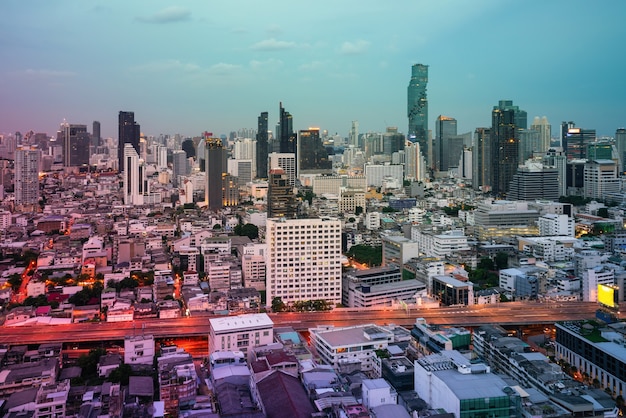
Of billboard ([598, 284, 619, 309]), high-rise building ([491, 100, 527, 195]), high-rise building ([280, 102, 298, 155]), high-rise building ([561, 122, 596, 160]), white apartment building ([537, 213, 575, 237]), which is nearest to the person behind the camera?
billboard ([598, 284, 619, 309])

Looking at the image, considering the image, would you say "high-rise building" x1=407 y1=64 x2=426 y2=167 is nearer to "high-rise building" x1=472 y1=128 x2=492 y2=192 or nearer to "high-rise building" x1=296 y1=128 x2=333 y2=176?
"high-rise building" x1=296 y1=128 x2=333 y2=176

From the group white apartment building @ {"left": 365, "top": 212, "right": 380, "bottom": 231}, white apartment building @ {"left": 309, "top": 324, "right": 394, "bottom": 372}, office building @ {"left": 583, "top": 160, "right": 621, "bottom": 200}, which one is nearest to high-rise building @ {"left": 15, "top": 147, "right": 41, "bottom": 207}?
white apartment building @ {"left": 365, "top": 212, "right": 380, "bottom": 231}

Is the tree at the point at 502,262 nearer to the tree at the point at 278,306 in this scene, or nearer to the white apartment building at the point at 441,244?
the white apartment building at the point at 441,244

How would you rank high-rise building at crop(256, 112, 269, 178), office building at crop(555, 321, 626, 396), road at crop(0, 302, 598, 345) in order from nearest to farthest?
1. office building at crop(555, 321, 626, 396)
2. road at crop(0, 302, 598, 345)
3. high-rise building at crop(256, 112, 269, 178)

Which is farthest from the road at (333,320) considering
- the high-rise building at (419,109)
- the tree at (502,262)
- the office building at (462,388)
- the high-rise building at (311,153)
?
the high-rise building at (419,109)

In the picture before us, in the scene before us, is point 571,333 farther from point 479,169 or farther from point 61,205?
point 479,169

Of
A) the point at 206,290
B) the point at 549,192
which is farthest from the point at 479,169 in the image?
the point at 206,290

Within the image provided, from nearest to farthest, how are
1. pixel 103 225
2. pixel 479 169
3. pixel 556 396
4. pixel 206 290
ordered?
1. pixel 556 396
2. pixel 206 290
3. pixel 103 225
4. pixel 479 169
